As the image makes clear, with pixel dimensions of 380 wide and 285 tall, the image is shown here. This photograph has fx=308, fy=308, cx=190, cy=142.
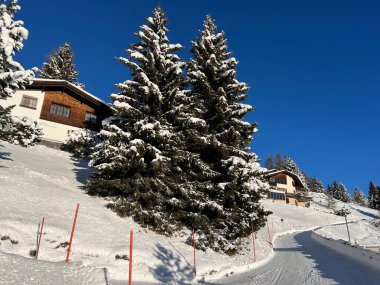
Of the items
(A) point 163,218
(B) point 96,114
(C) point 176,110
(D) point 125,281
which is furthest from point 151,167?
(B) point 96,114

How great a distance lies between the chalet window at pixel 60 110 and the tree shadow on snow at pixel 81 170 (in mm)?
7980

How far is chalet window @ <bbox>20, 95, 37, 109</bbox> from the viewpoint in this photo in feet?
104

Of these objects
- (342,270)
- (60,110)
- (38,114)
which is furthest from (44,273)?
(60,110)

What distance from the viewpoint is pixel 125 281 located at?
1016cm

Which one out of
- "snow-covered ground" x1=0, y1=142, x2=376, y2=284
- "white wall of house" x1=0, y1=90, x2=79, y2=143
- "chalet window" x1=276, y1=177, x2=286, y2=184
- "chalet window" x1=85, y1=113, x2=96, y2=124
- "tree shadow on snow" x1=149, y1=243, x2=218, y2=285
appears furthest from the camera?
"chalet window" x1=276, y1=177, x2=286, y2=184

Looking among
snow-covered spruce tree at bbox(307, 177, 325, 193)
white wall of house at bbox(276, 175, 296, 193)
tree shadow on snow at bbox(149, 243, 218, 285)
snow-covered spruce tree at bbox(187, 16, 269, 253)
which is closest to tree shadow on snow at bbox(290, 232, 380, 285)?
snow-covered spruce tree at bbox(187, 16, 269, 253)

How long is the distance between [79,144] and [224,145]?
54.7 feet

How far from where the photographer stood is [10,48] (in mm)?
12977

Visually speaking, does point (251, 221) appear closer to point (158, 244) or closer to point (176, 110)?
point (158, 244)

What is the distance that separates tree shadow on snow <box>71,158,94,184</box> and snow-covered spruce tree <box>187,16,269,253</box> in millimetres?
7976

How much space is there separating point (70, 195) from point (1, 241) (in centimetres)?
638

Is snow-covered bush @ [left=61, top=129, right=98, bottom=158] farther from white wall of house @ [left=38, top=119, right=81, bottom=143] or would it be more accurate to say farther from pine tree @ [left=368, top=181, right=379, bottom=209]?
pine tree @ [left=368, top=181, right=379, bottom=209]

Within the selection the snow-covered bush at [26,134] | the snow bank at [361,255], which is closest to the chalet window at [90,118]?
the snow-covered bush at [26,134]

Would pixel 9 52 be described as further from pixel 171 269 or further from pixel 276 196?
pixel 276 196
